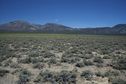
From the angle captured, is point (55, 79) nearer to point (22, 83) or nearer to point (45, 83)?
point (45, 83)

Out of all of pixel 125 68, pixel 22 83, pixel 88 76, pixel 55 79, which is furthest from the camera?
pixel 125 68

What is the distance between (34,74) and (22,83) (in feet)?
6.00

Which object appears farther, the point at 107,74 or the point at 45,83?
the point at 107,74

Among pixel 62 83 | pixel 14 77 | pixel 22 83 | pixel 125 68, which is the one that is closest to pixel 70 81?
pixel 62 83

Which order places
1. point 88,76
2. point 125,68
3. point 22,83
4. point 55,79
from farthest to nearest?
point 125,68
point 88,76
point 55,79
point 22,83

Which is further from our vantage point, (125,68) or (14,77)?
(125,68)

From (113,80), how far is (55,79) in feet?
10.0

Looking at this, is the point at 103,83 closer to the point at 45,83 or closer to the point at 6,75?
the point at 45,83

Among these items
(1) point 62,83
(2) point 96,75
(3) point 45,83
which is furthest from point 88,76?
(3) point 45,83

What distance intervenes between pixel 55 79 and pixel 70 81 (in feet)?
2.83

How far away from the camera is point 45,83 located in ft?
26.1

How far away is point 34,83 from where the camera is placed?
7.93 m

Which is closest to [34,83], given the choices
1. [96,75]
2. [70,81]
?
[70,81]

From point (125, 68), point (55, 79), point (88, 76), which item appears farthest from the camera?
point (125, 68)
